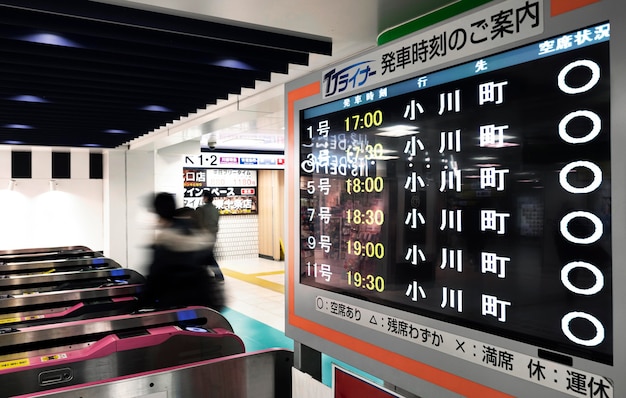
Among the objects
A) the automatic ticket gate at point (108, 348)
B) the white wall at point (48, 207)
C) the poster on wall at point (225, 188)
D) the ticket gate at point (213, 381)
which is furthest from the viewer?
the poster on wall at point (225, 188)

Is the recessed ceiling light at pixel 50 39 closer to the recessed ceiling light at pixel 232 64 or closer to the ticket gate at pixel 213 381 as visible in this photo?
the recessed ceiling light at pixel 232 64

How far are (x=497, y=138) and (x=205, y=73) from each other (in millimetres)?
3166

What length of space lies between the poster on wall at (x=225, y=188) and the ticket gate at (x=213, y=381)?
1116 centimetres

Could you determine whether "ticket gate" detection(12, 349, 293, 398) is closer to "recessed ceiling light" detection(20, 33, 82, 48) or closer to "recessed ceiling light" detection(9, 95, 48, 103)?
"recessed ceiling light" detection(20, 33, 82, 48)

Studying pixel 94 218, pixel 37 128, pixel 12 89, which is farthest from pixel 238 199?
pixel 12 89

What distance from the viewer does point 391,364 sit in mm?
1901

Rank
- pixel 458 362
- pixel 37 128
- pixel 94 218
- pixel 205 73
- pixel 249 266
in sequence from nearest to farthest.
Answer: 1. pixel 458 362
2. pixel 205 73
3. pixel 37 128
4. pixel 94 218
5. pixel 249 266

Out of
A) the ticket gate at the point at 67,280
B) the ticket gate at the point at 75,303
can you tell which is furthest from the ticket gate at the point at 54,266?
the ticket gate at the point at 75,303

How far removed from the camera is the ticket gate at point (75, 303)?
5.55 metres

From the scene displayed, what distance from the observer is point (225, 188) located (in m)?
14.3

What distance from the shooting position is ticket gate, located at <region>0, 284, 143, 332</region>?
5547mm

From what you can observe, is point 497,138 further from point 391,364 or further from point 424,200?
point 391,364

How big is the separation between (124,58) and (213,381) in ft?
8.39

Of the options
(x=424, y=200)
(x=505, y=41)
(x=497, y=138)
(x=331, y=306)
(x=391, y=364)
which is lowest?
(x=391, y=364)
